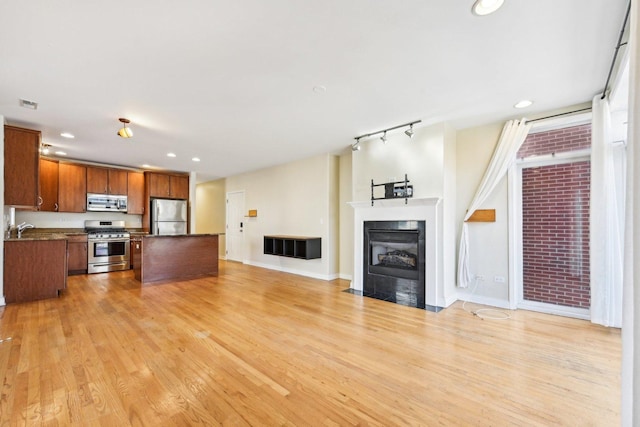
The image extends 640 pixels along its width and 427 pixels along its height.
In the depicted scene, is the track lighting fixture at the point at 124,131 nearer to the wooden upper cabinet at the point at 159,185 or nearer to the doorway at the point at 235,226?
the wooden upper cabinet at the point at 159,185

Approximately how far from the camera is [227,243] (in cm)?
841

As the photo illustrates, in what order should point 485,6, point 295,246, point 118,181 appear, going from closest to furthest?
1. point 485,6
2. point 295,246
3. point 118,181

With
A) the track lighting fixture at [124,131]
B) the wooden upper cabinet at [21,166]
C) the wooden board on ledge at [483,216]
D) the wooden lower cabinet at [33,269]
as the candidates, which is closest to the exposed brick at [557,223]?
the wooden board on ledge at [483,216]

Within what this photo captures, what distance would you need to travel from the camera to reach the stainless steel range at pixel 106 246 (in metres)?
6.05

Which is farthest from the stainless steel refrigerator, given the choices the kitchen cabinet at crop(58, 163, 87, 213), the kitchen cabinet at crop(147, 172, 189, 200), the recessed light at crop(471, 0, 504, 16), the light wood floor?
the recessed light at crop(471, 0, 504, 16)

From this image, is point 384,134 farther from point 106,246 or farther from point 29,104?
point 106,246

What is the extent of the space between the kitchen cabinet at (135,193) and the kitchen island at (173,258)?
68.1 inches

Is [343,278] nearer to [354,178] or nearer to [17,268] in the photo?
[354,178]

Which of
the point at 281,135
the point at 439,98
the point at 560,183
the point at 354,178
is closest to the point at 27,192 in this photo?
the point at 281,135

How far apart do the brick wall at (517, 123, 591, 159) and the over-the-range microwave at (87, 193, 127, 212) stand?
8.07m

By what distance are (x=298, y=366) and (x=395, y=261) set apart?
2.61 metres

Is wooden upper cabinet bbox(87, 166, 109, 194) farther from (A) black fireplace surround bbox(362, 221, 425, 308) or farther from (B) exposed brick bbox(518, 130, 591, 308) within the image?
(B) exposed brick bbox(518, 130, 591, 308)

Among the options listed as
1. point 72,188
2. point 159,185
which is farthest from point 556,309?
point 72,188

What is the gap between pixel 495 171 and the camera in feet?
12.5
